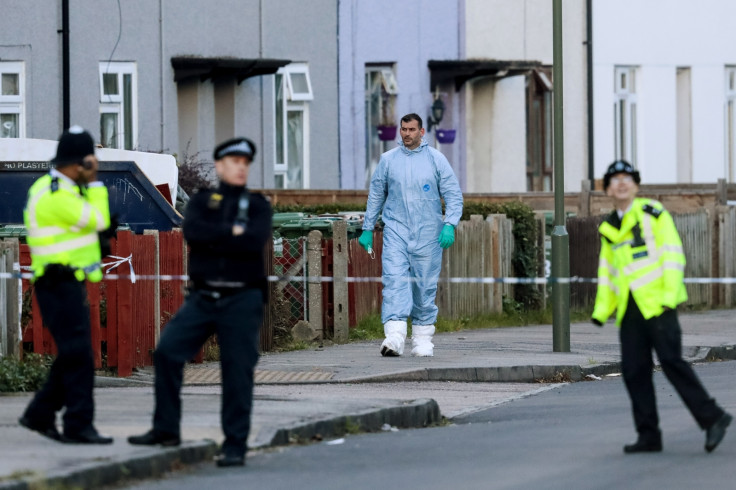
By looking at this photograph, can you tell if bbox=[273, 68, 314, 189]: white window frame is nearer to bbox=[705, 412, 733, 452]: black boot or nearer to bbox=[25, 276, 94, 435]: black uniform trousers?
bbox=[25, 276, 94, 435]: black uniform trousers

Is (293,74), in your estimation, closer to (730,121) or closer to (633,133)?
(633,133)

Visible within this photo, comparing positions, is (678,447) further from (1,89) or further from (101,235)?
(1,89)

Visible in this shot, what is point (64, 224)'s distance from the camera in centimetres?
933

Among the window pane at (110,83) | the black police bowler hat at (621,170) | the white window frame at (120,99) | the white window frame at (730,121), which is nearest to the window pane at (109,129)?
the white window frame at (120,99)

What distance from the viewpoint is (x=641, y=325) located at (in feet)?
31.5

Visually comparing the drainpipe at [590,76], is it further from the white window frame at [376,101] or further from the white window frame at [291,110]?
the white window frame at [291,110]

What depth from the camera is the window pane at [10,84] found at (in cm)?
2317

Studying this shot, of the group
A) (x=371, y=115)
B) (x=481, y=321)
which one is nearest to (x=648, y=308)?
(x=481, y=321)

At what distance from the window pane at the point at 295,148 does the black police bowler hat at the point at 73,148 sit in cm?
1808

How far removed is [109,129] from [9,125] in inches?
69.3

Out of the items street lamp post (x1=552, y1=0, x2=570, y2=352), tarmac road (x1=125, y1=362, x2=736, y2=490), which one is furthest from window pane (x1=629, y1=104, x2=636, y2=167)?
tarmac road (x1=125, y1=362, x2=736, y2=490)

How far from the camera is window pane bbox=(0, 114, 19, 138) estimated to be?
2300 cm

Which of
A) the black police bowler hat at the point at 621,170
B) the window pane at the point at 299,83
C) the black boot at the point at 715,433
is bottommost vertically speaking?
the black boot at the point at 715,433

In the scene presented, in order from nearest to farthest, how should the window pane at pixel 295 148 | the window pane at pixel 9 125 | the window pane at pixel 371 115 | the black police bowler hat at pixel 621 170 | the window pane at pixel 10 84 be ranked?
1. the black police bowler hat at pixel 621 170
2. the window pane at pixel 9 125
3. the window pane at pixel 10 84
4. the window pane at pixel 295 148
5. the window pane at pixel 371 115
